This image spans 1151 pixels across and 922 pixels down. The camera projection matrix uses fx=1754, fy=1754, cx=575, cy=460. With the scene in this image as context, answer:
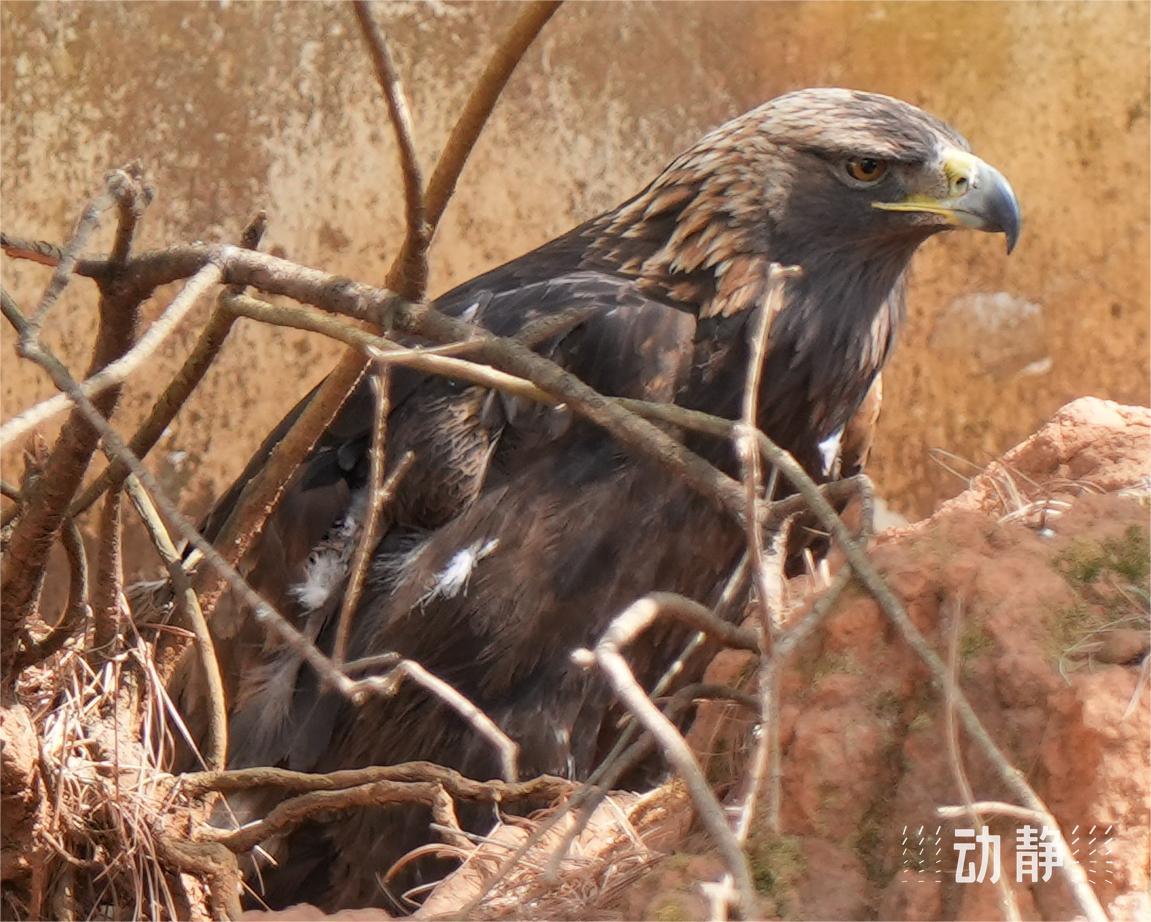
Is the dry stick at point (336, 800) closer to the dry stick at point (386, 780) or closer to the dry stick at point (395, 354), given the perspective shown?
the dry stick at point (386, 780)

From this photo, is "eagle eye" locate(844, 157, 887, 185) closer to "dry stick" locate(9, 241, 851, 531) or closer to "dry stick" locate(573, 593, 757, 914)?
"dry stick" locate(9, 241, 851, 531)

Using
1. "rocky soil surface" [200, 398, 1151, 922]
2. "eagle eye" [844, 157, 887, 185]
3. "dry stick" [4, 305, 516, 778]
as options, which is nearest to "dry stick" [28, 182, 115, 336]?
"dry stick" [4, 305, 516, 778]

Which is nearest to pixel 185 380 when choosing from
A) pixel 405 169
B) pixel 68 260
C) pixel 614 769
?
pixel 68 260

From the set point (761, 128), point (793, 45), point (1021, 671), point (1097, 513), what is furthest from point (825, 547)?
point (793, 45)

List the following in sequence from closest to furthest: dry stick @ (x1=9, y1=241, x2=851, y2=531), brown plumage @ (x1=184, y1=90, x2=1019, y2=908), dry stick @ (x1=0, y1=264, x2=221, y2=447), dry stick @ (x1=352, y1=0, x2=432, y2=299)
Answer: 1. dry stick @ (x1=0, y1=264, x2=221, y2=447)
2. dry stick @ (x1=9, y1=241, x2=851, y2=531)
3. dry stick @ (x1=352, y1=0, x2=432, y2=299)
4. brown plumage @ (x1=184, y1=90, x2=1019, y2=908)

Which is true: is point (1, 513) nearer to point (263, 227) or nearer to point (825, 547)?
point (263, 227)

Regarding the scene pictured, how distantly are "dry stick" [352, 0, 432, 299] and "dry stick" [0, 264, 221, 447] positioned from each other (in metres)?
0.30

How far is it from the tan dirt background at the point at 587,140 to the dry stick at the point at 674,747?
13.9 feet

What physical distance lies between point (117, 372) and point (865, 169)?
2.28 meters

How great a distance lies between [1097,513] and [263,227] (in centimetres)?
151

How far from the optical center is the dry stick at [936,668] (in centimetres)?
171

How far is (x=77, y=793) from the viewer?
3.05 m

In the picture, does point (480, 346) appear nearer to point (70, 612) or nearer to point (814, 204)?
point (70, 612)

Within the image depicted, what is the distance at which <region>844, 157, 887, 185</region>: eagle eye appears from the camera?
13.3 ft
